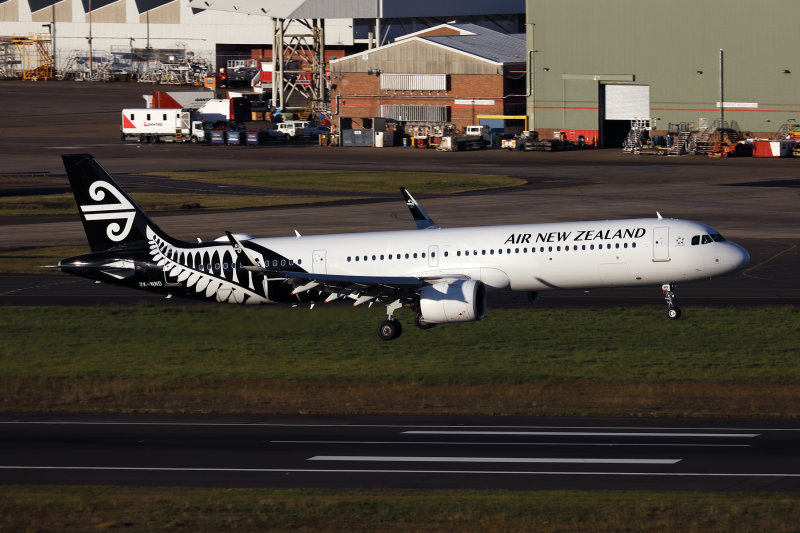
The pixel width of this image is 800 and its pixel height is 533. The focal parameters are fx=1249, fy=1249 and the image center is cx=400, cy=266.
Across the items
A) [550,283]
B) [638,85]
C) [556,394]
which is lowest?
[556,394]

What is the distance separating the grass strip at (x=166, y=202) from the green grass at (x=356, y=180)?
8.41 metres

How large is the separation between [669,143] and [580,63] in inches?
700

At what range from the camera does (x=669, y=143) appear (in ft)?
525

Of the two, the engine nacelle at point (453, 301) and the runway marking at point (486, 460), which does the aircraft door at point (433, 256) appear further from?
the runway marking at point (486, 460)

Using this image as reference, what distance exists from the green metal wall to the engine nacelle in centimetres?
10969

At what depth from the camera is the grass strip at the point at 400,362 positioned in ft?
153

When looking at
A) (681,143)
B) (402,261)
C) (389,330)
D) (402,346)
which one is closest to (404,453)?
(402,346)

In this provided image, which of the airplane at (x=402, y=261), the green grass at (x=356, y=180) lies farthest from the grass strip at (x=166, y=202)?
the airplane at (x=402, y=261)

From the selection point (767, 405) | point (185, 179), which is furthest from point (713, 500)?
point (185, 179)

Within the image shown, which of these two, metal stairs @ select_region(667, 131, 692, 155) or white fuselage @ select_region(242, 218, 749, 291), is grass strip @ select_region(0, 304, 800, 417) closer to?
white fuselage @ select_region(242, 218, 749, 291)

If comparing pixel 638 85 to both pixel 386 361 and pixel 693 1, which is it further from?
pixel 386 361

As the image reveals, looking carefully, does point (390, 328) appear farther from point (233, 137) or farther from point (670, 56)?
point (233, 137)

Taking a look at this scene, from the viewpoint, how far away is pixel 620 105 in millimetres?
166875

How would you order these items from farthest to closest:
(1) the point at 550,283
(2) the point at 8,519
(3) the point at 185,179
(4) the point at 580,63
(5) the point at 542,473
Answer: (4) the point at 580,63 → (3) the point at 185,179 → (1) the point at 550,283 → (5) the point at 542,473 → (2) the point at 8,519
